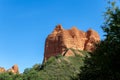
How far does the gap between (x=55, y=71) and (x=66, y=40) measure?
37628 millimetres

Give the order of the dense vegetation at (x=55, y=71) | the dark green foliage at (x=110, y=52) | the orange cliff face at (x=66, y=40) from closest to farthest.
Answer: the dark green foliage at (x=110, y=52) → the dense vegetation at (x=55, y=71) → the orange cliff face at (x=66, y=40)

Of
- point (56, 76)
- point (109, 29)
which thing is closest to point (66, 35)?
A: point (56, 76)

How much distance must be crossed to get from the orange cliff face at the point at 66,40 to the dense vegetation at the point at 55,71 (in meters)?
15.3

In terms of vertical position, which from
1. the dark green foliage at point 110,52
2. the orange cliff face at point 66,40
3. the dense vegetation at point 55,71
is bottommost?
the dark green foliage at point 110,52

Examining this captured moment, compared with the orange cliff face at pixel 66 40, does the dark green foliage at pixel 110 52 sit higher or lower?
lower

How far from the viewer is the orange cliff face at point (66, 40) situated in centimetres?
16638

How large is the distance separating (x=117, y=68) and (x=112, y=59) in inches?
29.5

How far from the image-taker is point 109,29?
26.9m

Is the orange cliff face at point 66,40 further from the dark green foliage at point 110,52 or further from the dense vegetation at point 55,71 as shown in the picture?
the dark green foliage at point 110,52

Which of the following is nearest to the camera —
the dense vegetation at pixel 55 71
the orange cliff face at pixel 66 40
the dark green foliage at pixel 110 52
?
the dark green foliage at pixel 110 52

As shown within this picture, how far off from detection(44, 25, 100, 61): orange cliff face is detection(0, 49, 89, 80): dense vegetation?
604 inches

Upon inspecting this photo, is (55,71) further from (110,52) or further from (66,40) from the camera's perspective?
(110,52)

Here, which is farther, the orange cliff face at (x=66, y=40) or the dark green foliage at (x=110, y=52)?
the orange cliff face at (x=66, y=40)

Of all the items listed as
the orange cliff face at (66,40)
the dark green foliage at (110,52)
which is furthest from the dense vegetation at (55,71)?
the dark green foliage at (110,52)
